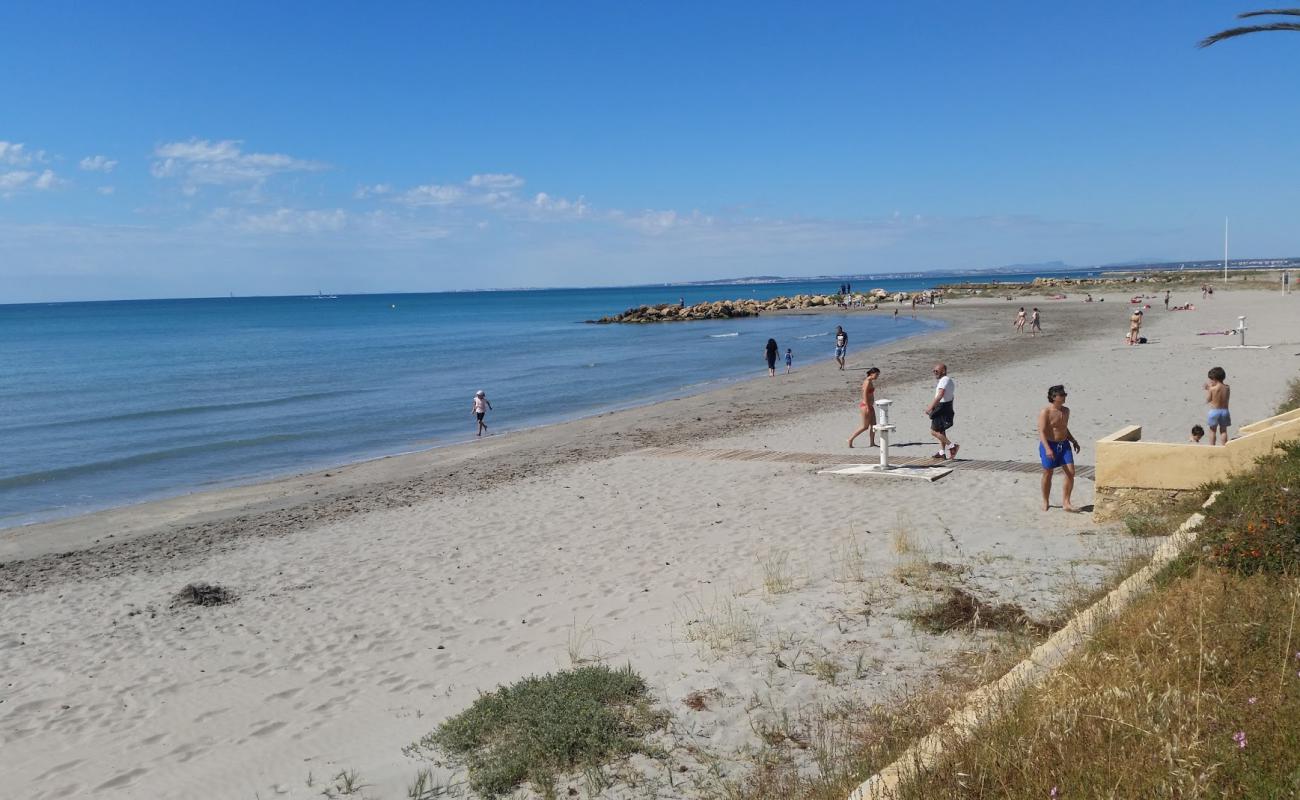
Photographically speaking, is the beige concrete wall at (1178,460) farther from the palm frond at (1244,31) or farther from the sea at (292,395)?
the sea at (292,395)

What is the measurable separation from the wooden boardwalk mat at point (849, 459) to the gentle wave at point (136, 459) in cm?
1147

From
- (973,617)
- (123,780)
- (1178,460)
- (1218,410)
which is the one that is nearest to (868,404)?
(1218,410)

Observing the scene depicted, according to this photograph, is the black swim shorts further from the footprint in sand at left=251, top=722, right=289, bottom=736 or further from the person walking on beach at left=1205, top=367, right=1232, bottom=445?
the footprint in sand at left=251, top=722, right=289, bottom=736

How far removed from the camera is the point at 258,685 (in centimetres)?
718

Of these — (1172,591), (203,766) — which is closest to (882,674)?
(1172,591)

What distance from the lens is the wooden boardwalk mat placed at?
1279cm

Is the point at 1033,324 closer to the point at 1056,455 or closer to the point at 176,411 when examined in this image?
the point at 176,411

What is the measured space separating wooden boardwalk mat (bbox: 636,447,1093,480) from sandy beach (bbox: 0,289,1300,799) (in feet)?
0.36

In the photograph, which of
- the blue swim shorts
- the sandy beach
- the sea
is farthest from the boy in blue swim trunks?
the sea

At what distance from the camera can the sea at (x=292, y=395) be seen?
784 inches

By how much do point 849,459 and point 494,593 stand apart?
24.0 feet

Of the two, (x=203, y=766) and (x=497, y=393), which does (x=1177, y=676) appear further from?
(x=497, y=393)

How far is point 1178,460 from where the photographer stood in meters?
8.83

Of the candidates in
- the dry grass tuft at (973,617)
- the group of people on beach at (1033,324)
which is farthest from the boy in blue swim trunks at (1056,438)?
the group of people on beach at (1033,324)
